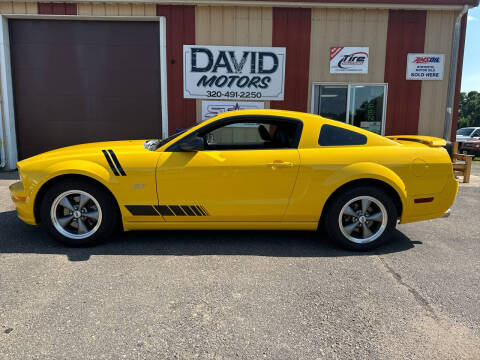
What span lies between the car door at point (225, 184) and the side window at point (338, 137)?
36cm

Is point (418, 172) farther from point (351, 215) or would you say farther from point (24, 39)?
point (24, 39)

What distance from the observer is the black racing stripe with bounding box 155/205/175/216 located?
349 centimetres

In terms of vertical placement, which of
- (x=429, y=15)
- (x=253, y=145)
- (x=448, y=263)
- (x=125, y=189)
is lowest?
(x=448, y=263)

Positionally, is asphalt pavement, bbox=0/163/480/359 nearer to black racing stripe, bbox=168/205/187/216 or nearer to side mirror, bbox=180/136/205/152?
black racing stripe, bbox=168/205/187/216

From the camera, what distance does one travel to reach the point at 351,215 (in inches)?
141

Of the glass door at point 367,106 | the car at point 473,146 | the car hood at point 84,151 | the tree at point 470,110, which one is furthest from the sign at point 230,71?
the tree at point 470,110

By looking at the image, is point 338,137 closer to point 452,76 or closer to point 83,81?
point 452,76

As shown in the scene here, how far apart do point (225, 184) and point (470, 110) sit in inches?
3868

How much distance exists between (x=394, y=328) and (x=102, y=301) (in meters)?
2.07

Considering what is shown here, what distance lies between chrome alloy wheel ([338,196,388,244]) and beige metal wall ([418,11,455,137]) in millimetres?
6509

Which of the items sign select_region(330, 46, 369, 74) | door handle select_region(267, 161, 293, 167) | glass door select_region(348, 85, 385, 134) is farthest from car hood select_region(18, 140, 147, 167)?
glass door select_region(348, 85, 385, 134)

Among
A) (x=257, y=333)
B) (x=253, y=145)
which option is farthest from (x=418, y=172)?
(x=257, y=333)

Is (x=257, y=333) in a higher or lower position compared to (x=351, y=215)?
lower

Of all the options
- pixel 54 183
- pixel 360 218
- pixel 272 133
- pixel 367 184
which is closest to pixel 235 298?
pixel 360 218
